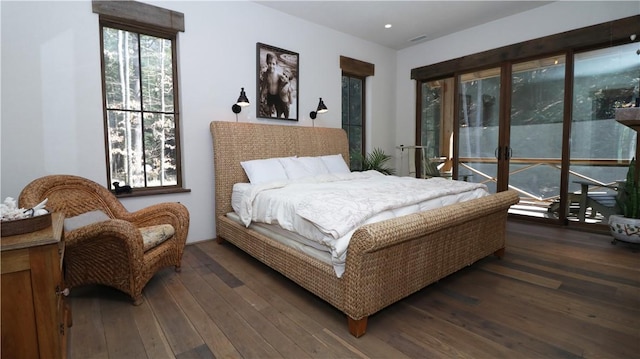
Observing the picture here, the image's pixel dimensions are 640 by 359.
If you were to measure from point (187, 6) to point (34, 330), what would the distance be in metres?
3.13

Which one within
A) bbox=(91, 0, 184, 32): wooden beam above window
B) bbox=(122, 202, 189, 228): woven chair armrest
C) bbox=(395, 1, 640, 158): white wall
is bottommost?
bbox=(122, 202, 189, 228): woven chair armrest

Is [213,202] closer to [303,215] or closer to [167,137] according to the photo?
[167,137]

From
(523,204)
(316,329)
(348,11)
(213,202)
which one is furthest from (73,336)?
(523,204)

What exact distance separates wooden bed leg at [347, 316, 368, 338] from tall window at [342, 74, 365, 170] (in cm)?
339

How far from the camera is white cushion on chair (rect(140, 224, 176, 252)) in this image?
7.03 feet

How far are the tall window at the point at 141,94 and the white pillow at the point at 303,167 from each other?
121 centimetres

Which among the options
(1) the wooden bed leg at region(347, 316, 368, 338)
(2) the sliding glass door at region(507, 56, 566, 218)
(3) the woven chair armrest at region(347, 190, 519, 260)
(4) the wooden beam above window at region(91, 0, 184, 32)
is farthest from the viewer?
(2) the sliding glass door at region(507, 56, 566, 218)

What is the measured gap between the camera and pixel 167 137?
334 cm

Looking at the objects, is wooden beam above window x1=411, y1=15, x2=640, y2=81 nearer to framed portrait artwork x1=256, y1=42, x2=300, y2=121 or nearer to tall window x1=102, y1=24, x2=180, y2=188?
framed portrait artwork x1=256, y1=42, x2=300, y2=121

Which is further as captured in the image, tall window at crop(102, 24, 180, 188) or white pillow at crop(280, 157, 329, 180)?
white pillow at crop(280, 157, 329, 180)

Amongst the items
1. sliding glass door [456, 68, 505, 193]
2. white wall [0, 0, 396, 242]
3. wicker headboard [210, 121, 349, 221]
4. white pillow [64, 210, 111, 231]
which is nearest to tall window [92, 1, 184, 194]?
white wall [0, 0, 396, 242]

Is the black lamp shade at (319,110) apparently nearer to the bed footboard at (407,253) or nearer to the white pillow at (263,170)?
the white pillow at (263,170)

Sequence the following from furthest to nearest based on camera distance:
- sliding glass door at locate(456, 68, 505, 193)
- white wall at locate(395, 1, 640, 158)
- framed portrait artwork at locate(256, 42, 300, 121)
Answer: sliding glass door at locate(456, 68, 505, 193), framed portrait artwork at locate(256, 42, 300, 121), white wall at locate(395, 1, 640, 158)

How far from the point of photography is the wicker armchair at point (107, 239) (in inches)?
75.1
